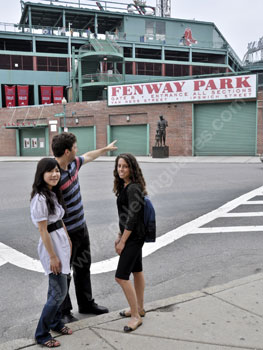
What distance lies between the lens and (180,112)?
30.9m

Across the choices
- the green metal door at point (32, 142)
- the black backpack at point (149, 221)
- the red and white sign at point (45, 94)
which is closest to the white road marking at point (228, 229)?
the black backpack at point (149, 221)

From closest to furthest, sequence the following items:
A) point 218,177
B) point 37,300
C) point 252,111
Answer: point 37,300, point 218,177, point 252,111

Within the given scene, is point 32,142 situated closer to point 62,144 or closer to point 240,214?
point 240,214

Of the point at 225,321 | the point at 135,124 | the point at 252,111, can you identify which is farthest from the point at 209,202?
the point at 135,124

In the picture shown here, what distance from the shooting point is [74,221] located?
3.62 m

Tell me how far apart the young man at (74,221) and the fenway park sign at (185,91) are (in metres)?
27.0

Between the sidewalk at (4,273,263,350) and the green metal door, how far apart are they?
35826mm

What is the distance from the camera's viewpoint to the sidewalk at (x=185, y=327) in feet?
9.81

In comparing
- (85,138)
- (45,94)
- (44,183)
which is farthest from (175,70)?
(44,183)

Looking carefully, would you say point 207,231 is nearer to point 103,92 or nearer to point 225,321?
point 225,321

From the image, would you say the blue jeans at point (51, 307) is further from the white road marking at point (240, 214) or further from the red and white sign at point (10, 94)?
the red and white sign at point (10, 94)

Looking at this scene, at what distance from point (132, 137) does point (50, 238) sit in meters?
30.7

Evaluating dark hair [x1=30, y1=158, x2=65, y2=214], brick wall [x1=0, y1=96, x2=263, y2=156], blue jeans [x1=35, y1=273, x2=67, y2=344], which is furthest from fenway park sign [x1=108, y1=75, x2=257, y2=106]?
blue jeans [x1=35, y1=273, x2=67, y2=344]

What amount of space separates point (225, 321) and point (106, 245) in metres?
3.30
